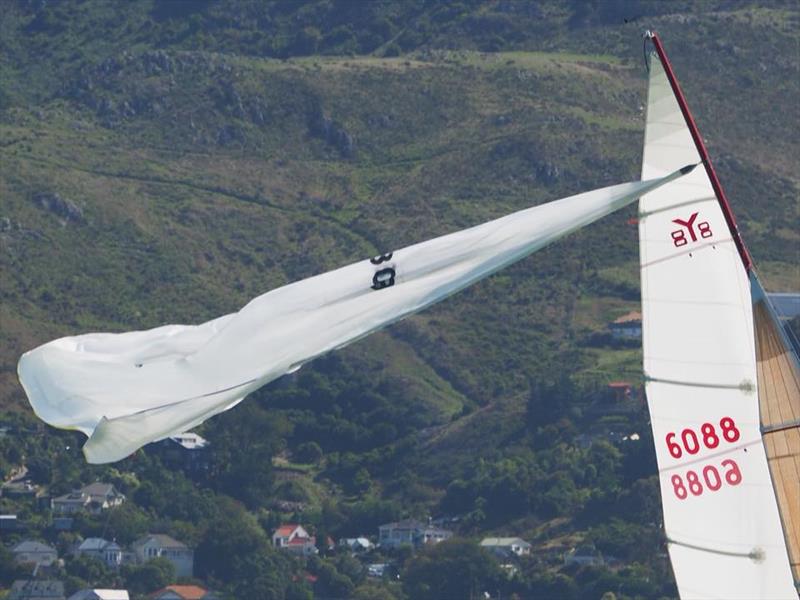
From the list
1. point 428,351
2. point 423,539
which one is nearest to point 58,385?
point 423,539

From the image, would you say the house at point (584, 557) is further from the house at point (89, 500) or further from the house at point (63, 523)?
the house at point (63, 523)

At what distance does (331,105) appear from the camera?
6132 inches

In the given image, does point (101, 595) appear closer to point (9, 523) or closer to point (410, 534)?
point (9, 523)

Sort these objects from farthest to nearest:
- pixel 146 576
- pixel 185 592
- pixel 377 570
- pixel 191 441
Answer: pixel 191 441 < pixel 377 570 < pixel 146 576 < pixel 185 592

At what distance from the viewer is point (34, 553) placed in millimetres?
94000

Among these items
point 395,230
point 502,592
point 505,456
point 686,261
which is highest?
point 395,230

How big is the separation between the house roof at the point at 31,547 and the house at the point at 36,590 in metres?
4.52

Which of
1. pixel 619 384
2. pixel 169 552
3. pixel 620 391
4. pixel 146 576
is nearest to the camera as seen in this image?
pixel 146 576

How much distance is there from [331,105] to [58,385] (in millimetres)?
141535

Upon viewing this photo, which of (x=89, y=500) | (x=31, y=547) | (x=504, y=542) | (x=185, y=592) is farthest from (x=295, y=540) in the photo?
(x=31, y=547)

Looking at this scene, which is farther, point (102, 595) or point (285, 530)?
point (285, 530)

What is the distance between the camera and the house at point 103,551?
95.1m

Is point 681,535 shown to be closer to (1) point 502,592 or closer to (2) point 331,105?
(1) point 502,592

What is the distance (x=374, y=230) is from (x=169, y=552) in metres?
39.6
